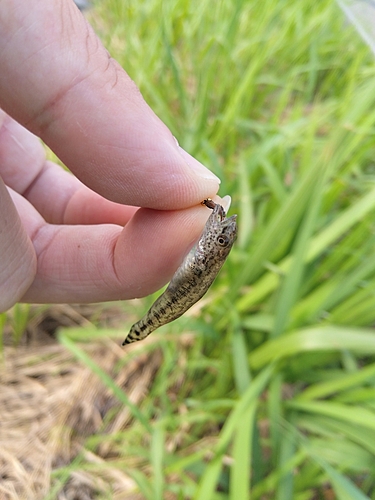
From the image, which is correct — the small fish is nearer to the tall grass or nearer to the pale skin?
the pale skin

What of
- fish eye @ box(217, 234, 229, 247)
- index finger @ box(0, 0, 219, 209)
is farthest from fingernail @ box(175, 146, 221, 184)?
fish eye @ box(217, 234, 229, 247)

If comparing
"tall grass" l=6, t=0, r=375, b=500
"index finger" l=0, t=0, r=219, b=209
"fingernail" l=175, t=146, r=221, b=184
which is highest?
"index finger" l=0, t=0, r=219, b=209

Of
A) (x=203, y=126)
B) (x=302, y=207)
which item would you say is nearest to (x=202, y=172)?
(x=302, y=207)

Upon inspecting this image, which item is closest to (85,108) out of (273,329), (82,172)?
(82,172)

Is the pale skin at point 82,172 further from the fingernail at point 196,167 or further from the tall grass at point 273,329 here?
the tall grass at point 273,329

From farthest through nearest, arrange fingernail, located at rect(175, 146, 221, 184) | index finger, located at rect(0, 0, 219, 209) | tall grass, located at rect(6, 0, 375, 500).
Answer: tall grass, located at rect(6, 0, 375, 500)
fingernail, located at rect(175, 146, 221, 184)
index finger, located at rect(0, 0, 219, 209)

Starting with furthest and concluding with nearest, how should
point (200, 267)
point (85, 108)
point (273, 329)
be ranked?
point (273, 329) → point (200, 267) → point (85, 108)

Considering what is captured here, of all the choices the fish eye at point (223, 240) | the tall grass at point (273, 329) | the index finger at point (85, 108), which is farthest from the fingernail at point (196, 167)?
the tall grass at point (273, 329)

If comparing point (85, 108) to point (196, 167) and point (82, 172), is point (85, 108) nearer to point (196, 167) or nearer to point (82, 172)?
point (82, 172)
